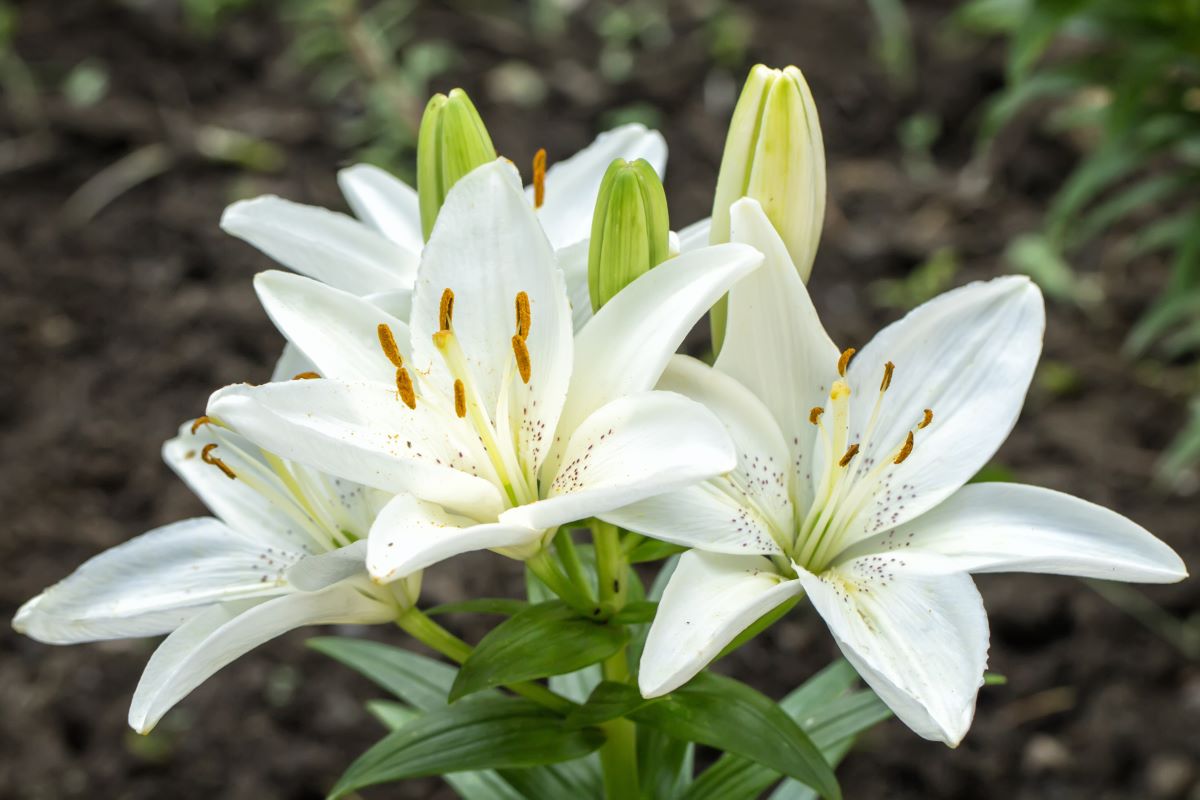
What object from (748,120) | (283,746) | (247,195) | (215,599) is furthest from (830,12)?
(215,599)

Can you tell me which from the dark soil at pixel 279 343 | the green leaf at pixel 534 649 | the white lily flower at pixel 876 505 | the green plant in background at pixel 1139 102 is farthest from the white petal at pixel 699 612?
the green plant in background at pixel 1139 102

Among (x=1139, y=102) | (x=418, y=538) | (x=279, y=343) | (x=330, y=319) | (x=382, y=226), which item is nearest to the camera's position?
(x=418, y=538)

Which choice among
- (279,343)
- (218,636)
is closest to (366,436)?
(218,636)

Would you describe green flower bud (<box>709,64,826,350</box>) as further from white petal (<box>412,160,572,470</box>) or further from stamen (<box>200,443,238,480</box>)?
stamen (<box>200,443,238,480</box>)

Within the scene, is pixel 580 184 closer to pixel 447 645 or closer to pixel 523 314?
pixel 523 314

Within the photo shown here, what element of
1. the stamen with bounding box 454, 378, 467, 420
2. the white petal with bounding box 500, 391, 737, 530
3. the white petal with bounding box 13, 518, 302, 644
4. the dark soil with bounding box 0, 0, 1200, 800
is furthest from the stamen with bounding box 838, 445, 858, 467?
the dark soil with bounding box 0, 0, 1200, 800

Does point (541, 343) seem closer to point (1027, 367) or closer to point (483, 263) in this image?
point (483, 263)

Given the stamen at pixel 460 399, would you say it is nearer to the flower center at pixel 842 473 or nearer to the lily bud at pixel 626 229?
the lily bud at pixel 626 229
